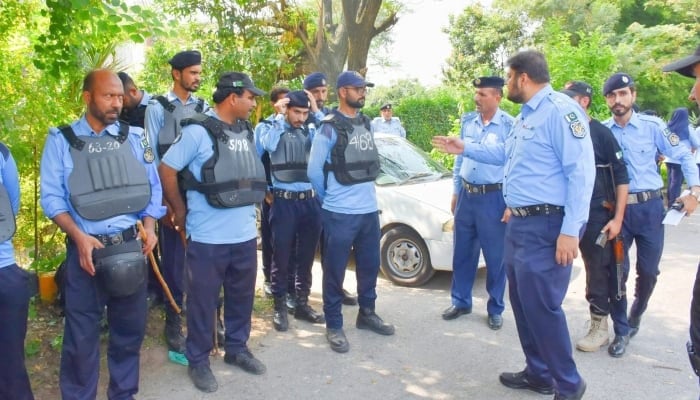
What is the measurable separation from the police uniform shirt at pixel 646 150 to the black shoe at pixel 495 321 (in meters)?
1.53

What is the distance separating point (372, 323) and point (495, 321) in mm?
1074

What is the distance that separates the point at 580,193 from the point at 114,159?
2688mm

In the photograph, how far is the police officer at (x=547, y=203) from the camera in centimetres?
339

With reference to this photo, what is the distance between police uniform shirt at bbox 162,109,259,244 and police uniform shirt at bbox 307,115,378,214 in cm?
91

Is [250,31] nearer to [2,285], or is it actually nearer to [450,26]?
[2,285]

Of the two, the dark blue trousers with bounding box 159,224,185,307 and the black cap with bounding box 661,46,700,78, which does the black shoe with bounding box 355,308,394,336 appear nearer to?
the dark blue trousers with bounding box 159,224,185,307

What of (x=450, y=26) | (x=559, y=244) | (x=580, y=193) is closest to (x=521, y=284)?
(x=559, y=244)

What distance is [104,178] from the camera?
10.9 ft

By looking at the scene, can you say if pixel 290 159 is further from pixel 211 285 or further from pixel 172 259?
pixel 211 285

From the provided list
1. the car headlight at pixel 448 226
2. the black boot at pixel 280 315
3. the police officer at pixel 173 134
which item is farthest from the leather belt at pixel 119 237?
the car headlight at pixel 448 226

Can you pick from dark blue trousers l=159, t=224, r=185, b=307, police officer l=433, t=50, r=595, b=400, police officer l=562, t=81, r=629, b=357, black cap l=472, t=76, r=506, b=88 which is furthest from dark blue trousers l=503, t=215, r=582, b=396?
dark blue trousers l=159, t=224, r=185, b=307

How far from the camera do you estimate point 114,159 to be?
11.1ft

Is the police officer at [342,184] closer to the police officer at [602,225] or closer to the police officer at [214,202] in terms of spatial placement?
the police officer at [214,202]

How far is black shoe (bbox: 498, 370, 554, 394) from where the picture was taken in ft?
12.7
